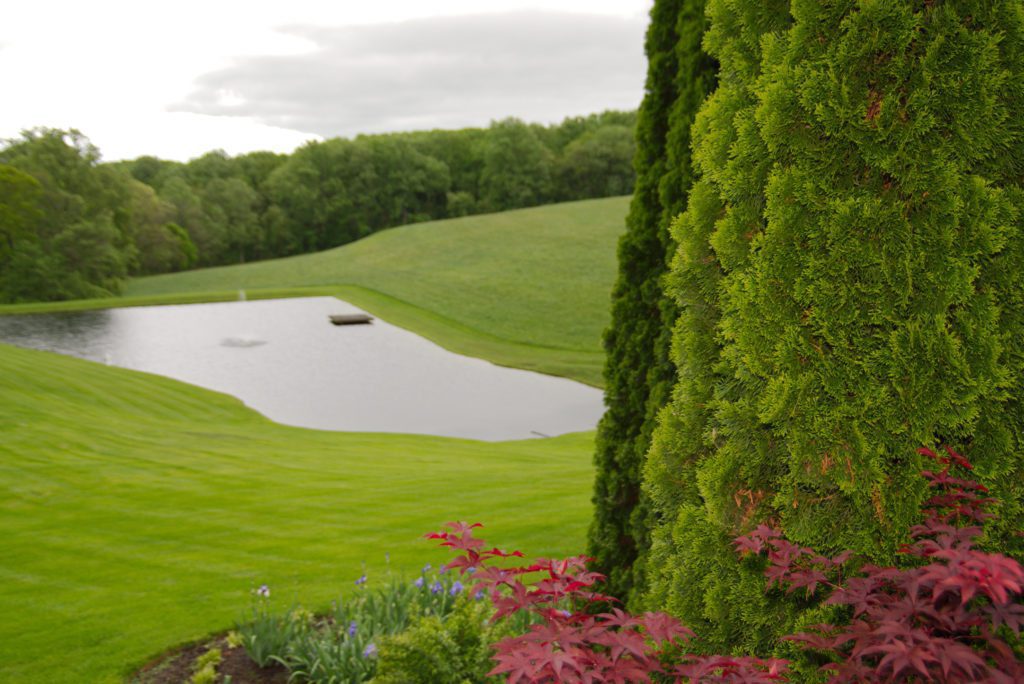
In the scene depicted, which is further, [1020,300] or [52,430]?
[52,430]

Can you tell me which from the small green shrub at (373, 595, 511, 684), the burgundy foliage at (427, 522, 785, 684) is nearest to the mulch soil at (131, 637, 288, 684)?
the small green shrub at (373, 595, 511, 684)

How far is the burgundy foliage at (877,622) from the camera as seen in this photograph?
169cm

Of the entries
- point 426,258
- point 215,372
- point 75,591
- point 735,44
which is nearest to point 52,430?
point 75,591

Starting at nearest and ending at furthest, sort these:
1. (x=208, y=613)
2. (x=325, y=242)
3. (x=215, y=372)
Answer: (x=208, y=613)
(x=215, y=372)
(x=325, y=242)

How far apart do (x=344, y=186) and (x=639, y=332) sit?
238 feet

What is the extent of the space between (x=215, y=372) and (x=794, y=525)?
2060 centimetres

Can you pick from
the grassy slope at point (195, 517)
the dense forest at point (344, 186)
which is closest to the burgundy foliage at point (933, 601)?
the grassy slope at point (195, 517)

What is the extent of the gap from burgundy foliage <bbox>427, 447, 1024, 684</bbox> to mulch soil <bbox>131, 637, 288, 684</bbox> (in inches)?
111

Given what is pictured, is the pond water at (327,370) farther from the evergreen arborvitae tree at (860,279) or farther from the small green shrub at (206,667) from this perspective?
the evergreen arborvitae tree at (860,279)

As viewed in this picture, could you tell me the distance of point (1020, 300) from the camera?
99.7 inches

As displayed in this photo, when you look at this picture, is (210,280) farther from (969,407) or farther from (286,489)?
(969,407)

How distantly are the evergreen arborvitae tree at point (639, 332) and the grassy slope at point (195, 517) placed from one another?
2.50 meters

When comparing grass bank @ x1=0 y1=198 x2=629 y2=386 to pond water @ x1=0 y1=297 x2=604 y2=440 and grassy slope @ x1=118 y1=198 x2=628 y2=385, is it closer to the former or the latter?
grassy slope @ x1=118 y1=198 x2=628 y2=385

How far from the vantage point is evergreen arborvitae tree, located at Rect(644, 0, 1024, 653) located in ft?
8.26
